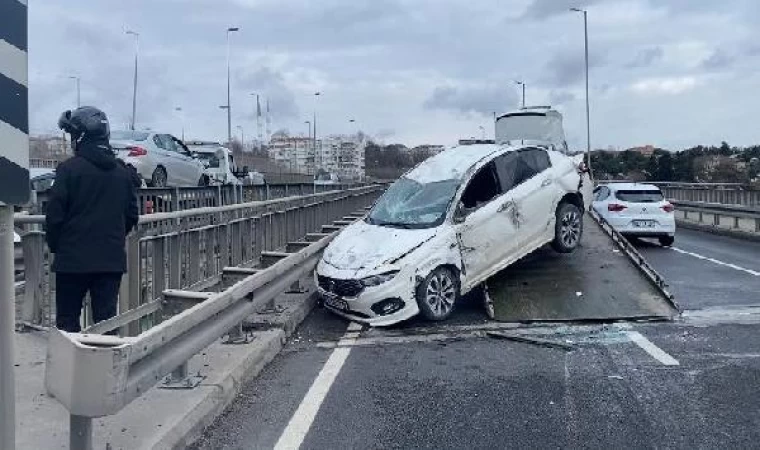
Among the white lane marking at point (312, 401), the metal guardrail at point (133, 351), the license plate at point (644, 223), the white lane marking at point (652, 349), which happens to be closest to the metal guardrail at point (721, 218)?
the license plate at point (644, 223)

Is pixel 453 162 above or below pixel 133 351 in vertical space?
above

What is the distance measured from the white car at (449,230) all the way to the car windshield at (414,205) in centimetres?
2

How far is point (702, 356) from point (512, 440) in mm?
3103

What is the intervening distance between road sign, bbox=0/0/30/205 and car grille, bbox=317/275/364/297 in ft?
18.3

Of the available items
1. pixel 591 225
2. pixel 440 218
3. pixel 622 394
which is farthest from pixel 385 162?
pixel 622 394

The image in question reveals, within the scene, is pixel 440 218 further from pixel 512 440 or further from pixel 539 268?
pixel 512 440

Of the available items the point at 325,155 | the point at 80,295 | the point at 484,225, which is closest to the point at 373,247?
the point at 484,225

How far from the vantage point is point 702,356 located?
7.33 meters

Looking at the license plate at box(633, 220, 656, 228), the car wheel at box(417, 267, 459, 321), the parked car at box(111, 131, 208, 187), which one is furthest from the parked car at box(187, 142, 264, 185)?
the car wheel at box(417, 267, 459, 321)

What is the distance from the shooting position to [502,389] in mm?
6387

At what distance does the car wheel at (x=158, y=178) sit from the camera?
63.0ft

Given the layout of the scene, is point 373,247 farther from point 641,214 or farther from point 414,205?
point 641,214

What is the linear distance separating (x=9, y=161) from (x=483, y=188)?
7679mm

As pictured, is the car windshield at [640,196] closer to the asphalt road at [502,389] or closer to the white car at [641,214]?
the white car at [641,214]
